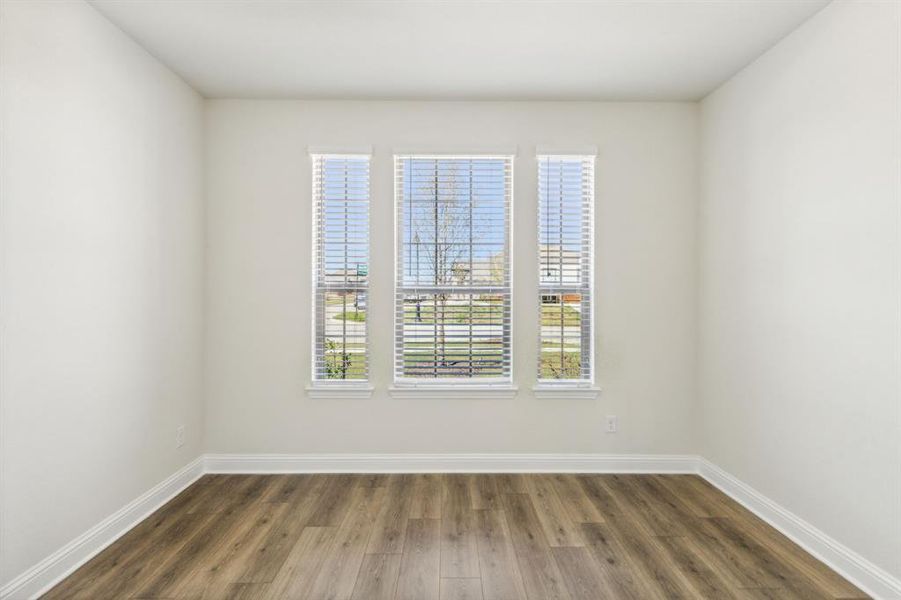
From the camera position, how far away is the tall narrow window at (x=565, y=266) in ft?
11.4

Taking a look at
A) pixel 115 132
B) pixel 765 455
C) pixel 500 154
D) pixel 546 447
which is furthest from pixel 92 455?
pixel 765 455

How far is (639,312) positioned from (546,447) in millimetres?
1258

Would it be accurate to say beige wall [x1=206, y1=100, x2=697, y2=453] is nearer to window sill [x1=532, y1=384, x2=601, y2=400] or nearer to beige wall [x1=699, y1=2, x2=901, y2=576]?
window sill [x1=532, y1=384, x2=601, y2=400]

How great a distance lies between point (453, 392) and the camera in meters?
3.46

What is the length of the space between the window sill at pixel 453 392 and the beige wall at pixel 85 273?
154 centimetres

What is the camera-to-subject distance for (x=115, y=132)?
2545 millimetres

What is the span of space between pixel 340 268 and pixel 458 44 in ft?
5.75

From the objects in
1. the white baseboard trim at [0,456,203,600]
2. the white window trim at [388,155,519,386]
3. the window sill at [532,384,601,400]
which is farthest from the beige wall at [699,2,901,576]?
the white baseboard trim at [0,456,203,600]

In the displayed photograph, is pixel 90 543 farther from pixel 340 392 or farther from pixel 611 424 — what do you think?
pixel 611 424

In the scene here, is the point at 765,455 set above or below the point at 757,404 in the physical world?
below

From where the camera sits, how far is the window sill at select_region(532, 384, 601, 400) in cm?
345

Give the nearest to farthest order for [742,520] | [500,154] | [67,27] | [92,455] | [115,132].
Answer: [67,27], [92,455], [115,132], [742,520], [500,154]

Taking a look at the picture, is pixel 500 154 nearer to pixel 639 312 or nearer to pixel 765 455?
pixel 639 312

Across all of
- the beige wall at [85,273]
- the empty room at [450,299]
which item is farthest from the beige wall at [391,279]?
the beige wall at [85,273]
